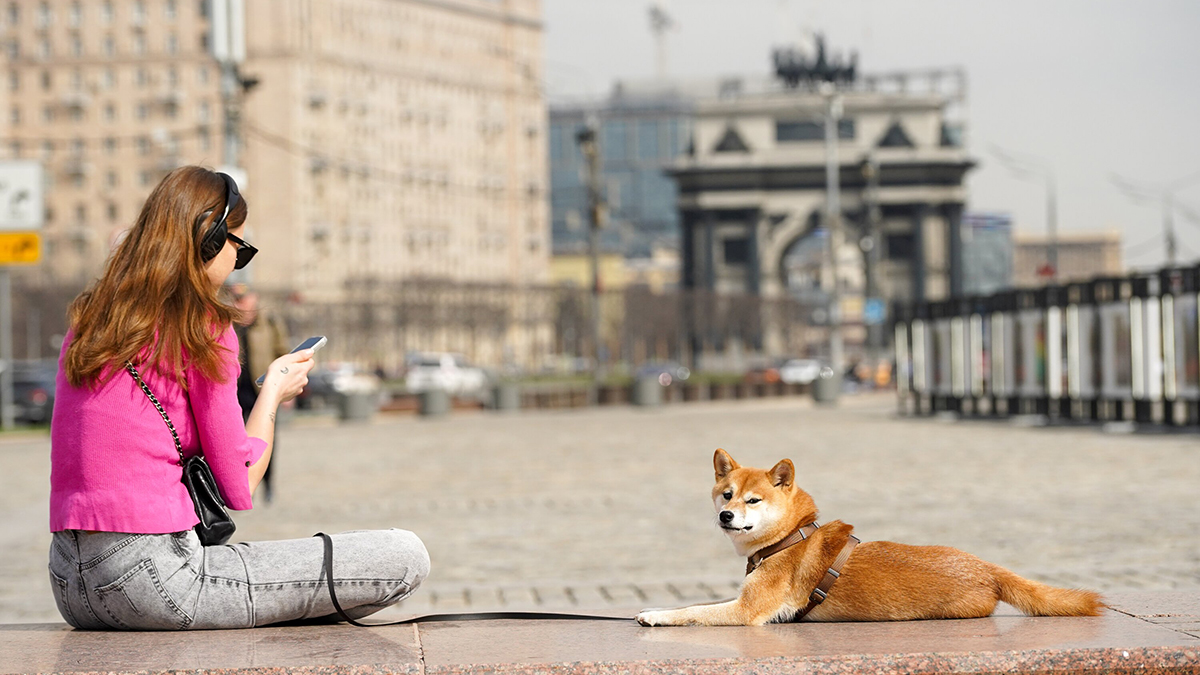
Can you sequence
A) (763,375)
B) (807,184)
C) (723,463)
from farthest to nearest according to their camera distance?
(807,184), (763,375), (723,463)

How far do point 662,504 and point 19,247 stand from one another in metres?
15.9

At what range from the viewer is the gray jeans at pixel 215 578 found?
4.30 m

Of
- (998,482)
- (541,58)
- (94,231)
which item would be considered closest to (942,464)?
(998,482)

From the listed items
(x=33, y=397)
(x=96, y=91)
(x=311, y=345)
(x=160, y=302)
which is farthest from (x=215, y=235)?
(x=96, y=91)

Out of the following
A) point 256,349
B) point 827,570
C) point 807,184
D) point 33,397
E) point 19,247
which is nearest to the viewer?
point 827,570

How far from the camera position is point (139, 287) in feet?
13.9

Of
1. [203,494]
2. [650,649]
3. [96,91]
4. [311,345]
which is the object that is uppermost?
[96,91]

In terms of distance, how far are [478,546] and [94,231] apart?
97.7 m

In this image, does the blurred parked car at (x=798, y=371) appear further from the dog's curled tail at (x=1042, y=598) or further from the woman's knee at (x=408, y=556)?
the woman's knee at (x=408, y=556)

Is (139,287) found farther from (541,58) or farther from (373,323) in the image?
(541,58)

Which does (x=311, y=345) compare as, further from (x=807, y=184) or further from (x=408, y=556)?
(x=807, y=184)

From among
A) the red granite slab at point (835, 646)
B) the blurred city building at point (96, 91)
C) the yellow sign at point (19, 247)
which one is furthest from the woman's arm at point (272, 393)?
the blurred city building at point (96, 91)

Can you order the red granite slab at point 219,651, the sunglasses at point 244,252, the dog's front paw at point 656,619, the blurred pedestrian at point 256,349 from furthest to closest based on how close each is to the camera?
the blurred pedestrian at point 256,349
the dog's front paw at point 656,619
the sunglasses at point 244,252
the red granite slab at point 219,651

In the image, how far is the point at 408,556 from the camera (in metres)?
4.61
